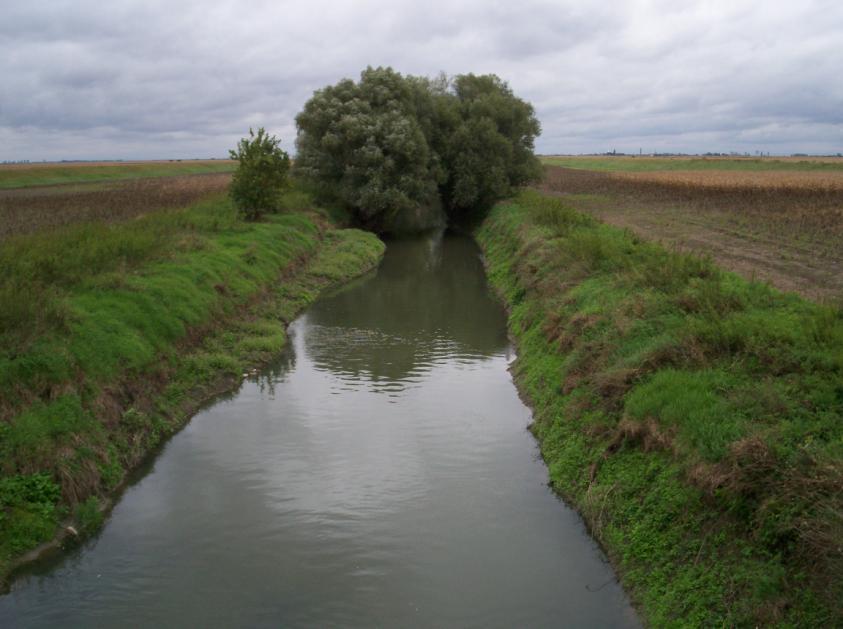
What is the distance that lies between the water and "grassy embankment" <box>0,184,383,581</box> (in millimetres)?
648

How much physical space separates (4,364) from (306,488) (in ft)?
17.3

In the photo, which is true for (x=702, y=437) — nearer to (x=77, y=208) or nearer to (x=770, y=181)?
(x=77, y=208)

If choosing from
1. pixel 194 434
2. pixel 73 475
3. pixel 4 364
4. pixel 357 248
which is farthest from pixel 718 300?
pixel 357 248

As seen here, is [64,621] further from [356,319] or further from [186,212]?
[186,212]

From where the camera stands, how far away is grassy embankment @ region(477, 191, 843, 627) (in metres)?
6.90

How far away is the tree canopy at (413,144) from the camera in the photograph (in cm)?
3728

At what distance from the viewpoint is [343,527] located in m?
9.69

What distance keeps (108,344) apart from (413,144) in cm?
2681

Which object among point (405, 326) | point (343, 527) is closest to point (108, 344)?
point (343, 527)

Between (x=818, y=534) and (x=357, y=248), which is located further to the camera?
(x=357, y=248)

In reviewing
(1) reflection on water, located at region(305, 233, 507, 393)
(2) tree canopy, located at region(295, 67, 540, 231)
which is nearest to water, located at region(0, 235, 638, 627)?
(1) reflection on water, located at region(305, 233, 507, 393)

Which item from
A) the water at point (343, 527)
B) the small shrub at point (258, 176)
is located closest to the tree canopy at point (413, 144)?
the small shrub at point (258, 176)

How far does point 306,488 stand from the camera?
10.9m

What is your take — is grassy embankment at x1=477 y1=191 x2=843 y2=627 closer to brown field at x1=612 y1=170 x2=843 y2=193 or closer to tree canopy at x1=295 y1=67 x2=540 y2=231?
tree canopy at x1=295 y1=67 x2=540 y2=231
